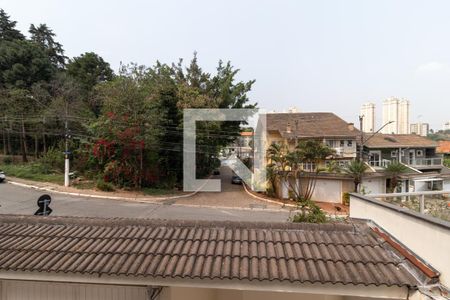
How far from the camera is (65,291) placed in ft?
8.73

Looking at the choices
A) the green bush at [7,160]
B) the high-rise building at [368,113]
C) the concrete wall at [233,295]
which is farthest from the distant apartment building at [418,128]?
the green bush at [7,160]

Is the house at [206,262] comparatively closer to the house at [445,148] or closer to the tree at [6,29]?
the house at [445,148]

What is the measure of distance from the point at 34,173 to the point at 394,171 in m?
28.3

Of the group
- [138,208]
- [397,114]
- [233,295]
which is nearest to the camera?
[233,295]

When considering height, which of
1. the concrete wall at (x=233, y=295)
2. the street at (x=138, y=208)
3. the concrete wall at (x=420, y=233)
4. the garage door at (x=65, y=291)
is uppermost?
the concrete wall at (x=420, y=233)

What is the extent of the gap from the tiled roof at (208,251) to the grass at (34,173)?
2035cm

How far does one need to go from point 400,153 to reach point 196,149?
66.8 feet

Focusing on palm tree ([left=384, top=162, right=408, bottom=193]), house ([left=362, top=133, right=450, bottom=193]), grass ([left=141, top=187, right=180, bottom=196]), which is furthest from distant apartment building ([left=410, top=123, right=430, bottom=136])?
grass ([left=141, top=187, right=180, bottom=196])

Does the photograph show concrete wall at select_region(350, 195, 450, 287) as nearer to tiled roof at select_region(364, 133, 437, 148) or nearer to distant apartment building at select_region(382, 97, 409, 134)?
tiled roof at select_region(364, 133, 437, 148)

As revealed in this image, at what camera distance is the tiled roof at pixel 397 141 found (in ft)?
85.6

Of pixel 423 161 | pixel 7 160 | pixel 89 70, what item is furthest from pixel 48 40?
pixel 423 161

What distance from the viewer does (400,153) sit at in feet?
87.9

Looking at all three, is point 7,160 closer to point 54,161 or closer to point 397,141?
point 54,161

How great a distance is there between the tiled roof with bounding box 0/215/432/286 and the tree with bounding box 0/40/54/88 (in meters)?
35.0
